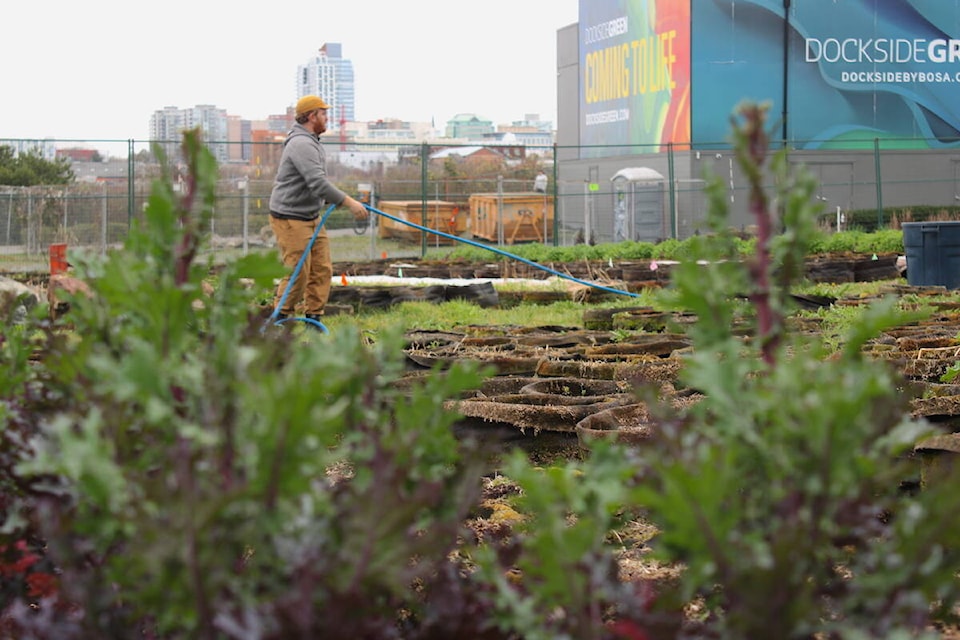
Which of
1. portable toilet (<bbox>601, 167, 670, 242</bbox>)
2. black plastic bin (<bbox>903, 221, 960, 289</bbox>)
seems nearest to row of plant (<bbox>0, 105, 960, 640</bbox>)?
black plastic bin (<bbox>903, 221, 960, 289</bbox>)

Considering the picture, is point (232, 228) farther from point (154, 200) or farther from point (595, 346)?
point (154, 200)

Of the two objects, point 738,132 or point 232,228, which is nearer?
point 738,132

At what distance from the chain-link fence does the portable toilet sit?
1.0 inches

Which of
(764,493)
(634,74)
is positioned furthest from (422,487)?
(634,74)

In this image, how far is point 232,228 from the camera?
25.0 meters

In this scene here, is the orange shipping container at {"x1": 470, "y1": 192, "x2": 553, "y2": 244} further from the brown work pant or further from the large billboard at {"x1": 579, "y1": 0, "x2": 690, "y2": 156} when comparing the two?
the brown work pant

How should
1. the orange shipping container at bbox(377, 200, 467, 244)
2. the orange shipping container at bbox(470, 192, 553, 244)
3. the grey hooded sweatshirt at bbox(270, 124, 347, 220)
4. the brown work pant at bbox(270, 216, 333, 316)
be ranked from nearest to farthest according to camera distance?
1. the grey hooded sweatshirt at bbox(270, 124, 347, 220)
2. the brown work pant at bbox(270, 216, 333, 316)
3. the orange shipping container at bbox(470, 192, 553, 244)
4. the orange shipping container at bbox(377, 200, 467, 244)

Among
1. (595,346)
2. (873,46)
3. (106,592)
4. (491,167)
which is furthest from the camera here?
(491,167)

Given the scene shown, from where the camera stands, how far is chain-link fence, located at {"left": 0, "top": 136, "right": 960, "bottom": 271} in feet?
70.5

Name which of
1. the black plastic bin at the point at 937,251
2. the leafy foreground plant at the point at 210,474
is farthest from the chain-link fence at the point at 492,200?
the leafy foreground plant at the point at 210,474

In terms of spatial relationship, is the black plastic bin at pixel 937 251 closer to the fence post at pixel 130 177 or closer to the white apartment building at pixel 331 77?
the fence post at pixel 130 177

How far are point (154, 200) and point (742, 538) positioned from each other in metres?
0.93

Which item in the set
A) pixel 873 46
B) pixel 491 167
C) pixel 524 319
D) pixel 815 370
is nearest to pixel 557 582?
pixel 815 370

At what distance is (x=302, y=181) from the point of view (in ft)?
31.4
